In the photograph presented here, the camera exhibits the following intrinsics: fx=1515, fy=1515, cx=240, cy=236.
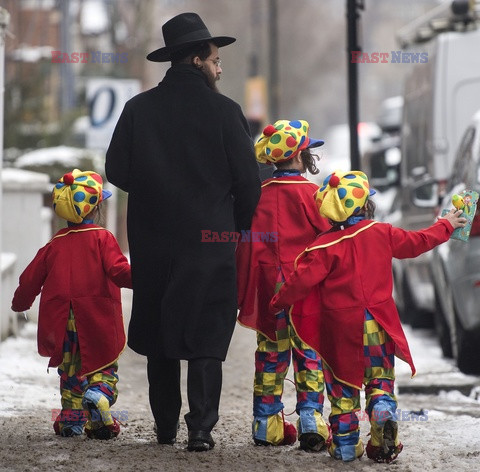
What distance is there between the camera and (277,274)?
6.74m

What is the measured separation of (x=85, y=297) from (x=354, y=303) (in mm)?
1350

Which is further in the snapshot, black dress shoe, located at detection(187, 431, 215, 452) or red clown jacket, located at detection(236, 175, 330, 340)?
red clown jacket, located at detection(236, 175, 330, 340)

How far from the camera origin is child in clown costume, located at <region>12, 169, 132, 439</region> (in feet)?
22.8

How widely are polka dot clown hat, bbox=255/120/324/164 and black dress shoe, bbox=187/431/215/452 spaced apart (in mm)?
1286

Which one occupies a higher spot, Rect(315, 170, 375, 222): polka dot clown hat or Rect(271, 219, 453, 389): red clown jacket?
Rect(315, 170, 375, 222): polka dot clown hat

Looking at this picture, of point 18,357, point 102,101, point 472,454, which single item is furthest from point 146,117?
point 102,101

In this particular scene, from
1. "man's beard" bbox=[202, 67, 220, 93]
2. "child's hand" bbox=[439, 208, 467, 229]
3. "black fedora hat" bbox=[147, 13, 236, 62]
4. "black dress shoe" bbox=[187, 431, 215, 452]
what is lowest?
"black dress shoe" bbox=[187, 431, 215, 452]

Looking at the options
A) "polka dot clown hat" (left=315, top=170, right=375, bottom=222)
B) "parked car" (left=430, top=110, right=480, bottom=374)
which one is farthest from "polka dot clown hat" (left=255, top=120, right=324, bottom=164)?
"parked car" (left=430, top=110, right=480, bottom=374)

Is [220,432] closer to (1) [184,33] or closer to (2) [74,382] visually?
(2) [74,382]

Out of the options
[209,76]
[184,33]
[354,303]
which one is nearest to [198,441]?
[354,303]

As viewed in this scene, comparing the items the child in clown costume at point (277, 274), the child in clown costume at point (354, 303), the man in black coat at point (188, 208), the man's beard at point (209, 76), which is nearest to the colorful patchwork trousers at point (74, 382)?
the man in black coat at point (188, 208)

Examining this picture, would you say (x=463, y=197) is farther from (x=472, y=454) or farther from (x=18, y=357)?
(x=18, y=357)

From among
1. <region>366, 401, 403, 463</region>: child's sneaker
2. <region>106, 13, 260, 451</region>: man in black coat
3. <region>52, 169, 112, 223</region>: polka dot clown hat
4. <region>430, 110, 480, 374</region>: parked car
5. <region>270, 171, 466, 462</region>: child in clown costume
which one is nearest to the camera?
<region>366, 401, 403, 463</region>: child's sneaker

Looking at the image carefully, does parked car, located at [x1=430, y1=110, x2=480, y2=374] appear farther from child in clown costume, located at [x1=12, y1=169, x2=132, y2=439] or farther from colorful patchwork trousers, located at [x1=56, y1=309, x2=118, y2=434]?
colorful patchwork trousers, located at [x1=56, y1=309, x2=118, y2=434]
